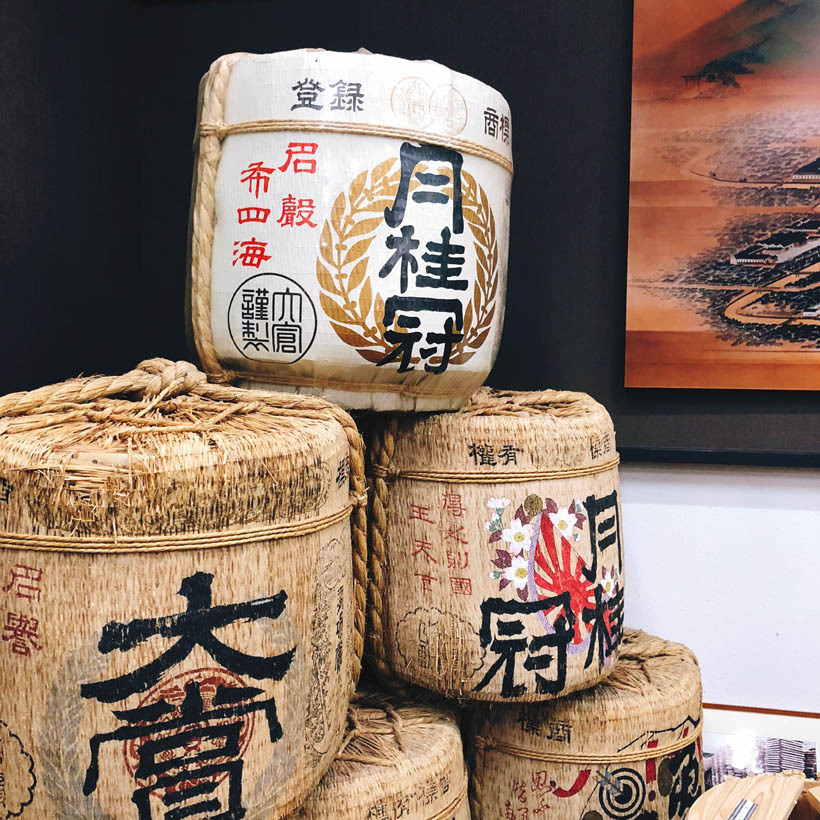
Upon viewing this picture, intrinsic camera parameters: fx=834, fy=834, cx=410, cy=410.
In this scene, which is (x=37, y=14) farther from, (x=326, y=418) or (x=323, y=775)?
(x=323, y=775)

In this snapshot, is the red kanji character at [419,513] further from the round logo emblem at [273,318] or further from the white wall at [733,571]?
the white wall at [733,571]

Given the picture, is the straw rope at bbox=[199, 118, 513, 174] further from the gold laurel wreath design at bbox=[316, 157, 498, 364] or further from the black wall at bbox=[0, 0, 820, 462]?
the black wall at bbox=[0, 0, 820, 462]

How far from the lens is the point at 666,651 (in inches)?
66.5

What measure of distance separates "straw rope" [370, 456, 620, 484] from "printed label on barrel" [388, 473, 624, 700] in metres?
0.01

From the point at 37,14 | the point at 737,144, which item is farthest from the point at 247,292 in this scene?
the point at 737,144

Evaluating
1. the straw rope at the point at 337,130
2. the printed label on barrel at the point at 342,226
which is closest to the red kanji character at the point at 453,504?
the printed label on barrel at the point at 342,226

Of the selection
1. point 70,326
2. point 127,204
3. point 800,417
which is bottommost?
point 800,417

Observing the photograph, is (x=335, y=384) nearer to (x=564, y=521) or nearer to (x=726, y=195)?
(x=564, y=521)

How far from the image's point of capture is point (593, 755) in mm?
1452

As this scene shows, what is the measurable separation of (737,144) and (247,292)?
1.17 m

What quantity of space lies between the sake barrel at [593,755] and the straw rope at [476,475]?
421mm

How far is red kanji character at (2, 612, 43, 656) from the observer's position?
2.80ft

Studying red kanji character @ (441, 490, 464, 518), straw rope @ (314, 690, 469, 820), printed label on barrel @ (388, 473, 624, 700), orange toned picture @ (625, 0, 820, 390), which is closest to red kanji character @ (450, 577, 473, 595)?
printed label on barrel @ (388, 473, 624, 700)

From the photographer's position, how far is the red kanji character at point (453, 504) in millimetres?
1339
